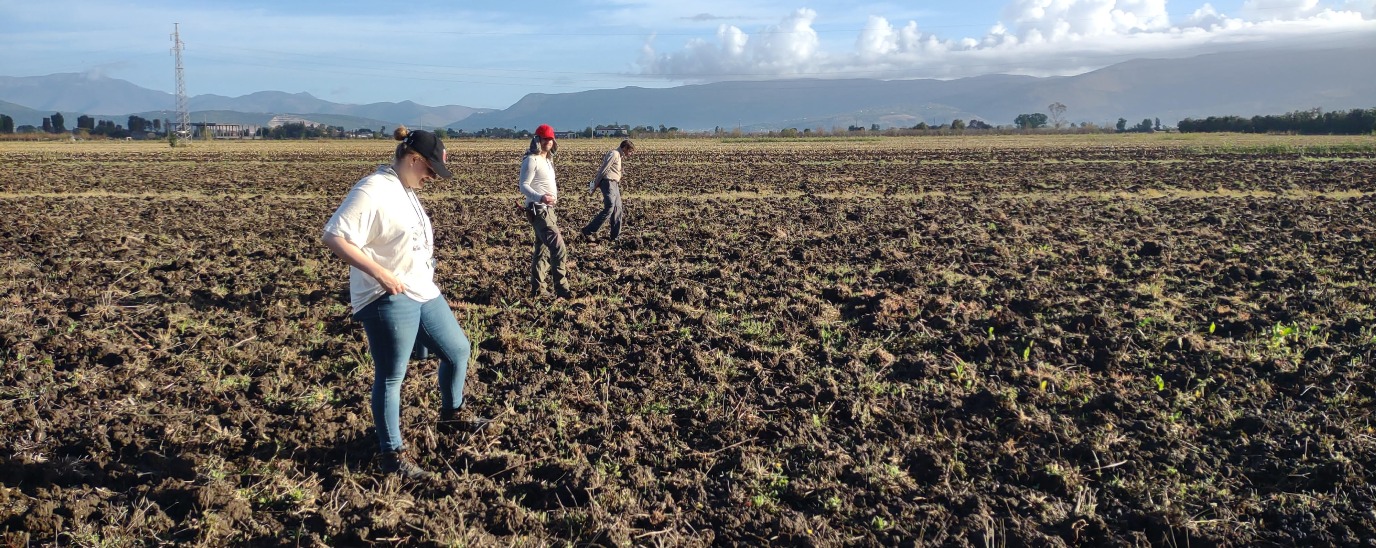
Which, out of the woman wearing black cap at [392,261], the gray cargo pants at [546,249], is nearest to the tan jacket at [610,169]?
the gray cargo pants at [546,249]

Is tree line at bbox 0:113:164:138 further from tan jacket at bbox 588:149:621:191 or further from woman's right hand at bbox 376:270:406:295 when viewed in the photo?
woman's right hand at bbox 376:270:406:295

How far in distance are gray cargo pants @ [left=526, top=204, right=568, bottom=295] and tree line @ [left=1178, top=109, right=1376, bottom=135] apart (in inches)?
2750

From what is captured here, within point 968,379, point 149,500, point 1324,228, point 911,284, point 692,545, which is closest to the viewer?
point 692,545

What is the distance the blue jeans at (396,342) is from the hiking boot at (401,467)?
4cm

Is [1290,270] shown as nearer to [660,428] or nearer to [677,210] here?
[660,428]

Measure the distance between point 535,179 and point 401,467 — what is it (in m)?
4.28

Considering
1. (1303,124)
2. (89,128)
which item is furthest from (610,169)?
(89,128)

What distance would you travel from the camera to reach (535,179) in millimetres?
8672

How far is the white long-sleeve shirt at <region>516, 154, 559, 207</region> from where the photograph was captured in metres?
8.63

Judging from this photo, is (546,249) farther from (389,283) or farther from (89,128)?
(89,128)

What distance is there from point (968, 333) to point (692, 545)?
425cm

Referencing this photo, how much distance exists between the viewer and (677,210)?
1738cm

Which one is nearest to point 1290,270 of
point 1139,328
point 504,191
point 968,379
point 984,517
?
point 1139,328

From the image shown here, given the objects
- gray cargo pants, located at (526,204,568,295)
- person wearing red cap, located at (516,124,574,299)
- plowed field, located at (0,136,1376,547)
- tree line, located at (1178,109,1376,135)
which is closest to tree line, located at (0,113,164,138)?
plowed field, located at (0,136,1376,547)
